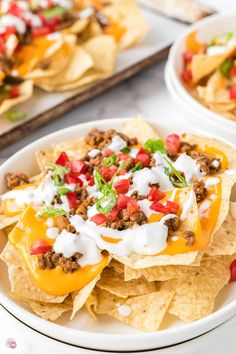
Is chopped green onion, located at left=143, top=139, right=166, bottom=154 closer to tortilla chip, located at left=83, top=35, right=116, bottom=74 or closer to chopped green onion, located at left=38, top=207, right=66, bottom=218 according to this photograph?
chopped green onion, located at left=38, top=207, right=66, bottom=218

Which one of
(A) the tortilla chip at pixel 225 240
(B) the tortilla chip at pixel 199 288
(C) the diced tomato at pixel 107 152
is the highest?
(C) the diced tomato at pixel 107 152

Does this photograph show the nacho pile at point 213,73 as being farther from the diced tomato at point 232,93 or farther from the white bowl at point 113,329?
the white bowl at point 113,329

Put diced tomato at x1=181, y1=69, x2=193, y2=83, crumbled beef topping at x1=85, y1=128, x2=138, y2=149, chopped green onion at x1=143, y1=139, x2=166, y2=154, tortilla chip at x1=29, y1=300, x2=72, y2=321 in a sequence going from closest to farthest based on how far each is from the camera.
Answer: tortilla chip at x1=29, y1=300, x2=72, y2=321, chopped green onion at x1=143, y1=139, x2=166, y2=154, crumbled beef topping at x1=85, y1=128, x2=138, y2=149, diced tomato at x1=181, y1=69, x2=193, y2=83

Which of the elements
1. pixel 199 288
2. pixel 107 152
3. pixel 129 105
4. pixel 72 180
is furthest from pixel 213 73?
pixel 199 288

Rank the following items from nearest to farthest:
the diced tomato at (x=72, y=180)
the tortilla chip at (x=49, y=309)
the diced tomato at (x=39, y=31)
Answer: the tortilla chip at (x=49, y=309)
the diced tomato at (x=72, y=180)
the diced tomato at (x=39, y=31)

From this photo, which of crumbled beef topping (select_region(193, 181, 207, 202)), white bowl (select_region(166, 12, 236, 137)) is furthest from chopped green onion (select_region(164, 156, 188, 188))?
white bowl (select_region(166, 12, 236, 137))

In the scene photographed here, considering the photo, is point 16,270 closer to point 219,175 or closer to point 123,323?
Answer: point 123,323

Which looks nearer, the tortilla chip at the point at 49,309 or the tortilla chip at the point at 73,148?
the tortilla chip at the point at 49,309

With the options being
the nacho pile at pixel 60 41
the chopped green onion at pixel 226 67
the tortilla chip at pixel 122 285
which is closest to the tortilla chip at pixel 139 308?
the tortilla chip at pixel 122 285
